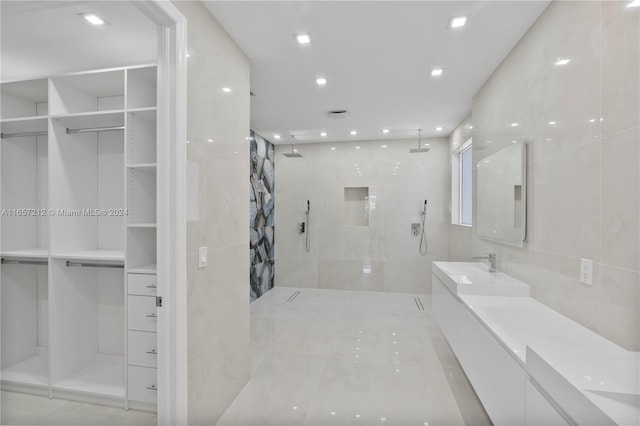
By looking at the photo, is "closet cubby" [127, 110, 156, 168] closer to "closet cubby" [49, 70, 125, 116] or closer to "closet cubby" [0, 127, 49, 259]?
"closet cubby" [49, 70, 125, 116]

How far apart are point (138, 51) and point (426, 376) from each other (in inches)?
134

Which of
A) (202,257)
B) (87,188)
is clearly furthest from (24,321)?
(202,257)

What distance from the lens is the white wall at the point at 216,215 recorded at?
1.67 m

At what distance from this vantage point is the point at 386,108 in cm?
357

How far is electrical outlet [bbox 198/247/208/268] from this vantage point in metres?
1.73

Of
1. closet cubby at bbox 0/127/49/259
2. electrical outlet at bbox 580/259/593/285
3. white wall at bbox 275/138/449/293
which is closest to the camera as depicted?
electrical outlet at bbox 580/259/593/285

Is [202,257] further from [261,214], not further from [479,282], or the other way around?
[261,214]

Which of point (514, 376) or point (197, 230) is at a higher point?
→ point (197, 230)

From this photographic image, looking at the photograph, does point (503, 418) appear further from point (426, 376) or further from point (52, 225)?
point (52, 225)

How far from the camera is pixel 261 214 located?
4961 millimetres

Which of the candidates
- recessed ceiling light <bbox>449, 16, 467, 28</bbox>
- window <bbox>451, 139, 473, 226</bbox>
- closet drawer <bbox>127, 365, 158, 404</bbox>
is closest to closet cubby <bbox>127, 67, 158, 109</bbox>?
closet drawer <bbox>127, 365, 158, 404</bbox>

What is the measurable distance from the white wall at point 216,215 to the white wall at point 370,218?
3.06 metres

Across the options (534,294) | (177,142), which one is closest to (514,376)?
(534,294)

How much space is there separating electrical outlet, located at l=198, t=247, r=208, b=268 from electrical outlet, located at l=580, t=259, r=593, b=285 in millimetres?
2032
